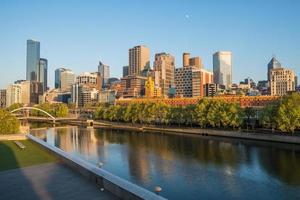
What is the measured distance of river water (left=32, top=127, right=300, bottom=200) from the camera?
29.0m

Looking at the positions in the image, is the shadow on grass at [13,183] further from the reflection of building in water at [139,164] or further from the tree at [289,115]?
the tree at [289,115]

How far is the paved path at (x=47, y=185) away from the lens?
17594 millimetres

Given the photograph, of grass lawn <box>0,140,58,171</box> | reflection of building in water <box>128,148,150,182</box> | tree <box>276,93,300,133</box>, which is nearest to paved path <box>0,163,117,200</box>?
grass lawn <box>0,140,58,171</box>

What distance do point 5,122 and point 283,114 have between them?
5201 centimetres

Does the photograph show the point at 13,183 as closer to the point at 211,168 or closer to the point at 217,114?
the point at 211,168

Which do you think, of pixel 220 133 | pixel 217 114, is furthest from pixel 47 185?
pixel 217 114

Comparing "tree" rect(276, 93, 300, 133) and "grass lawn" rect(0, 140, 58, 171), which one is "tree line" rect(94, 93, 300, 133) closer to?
"tree" rect(276, 93, 300, 133)

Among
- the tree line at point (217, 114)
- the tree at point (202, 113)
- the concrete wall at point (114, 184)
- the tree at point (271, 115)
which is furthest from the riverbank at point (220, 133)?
the concrete wall at point (114, 184)

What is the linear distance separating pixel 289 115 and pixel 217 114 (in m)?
20.0

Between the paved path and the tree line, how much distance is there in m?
50.2

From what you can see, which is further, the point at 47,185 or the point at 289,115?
the point at 289,115

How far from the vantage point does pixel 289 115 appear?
203 feet

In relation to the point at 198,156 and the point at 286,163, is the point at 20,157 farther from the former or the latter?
the point at 286,163

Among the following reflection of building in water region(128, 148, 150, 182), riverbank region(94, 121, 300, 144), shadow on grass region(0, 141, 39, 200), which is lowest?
reflection of building in water region(128, 148, 150, 182)
